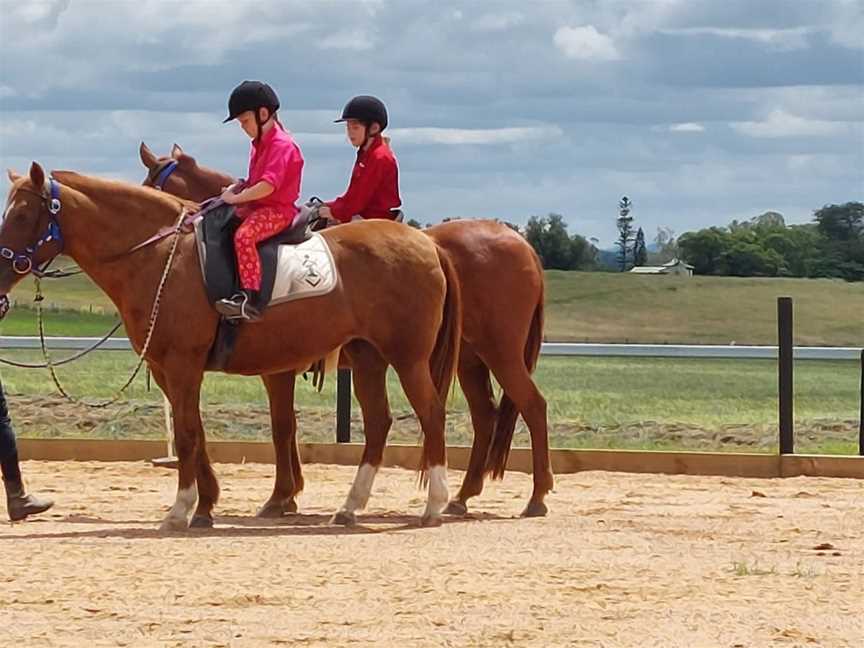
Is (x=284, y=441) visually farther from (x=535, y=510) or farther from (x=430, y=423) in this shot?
(x=535, y=510)

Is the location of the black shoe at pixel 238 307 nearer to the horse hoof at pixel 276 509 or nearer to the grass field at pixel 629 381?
the horse hoof at pixel 276 509

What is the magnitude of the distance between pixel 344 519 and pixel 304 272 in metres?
1.46

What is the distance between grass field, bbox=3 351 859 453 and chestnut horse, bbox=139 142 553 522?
43 centimetres

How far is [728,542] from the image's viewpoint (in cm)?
984

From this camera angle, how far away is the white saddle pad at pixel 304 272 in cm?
1045

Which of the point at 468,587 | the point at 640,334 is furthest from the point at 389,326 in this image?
the point at 640,334

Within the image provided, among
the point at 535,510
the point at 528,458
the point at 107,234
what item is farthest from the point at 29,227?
the point at 528,458

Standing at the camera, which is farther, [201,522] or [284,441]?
[284,441]

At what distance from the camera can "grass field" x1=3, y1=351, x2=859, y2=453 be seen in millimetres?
17484

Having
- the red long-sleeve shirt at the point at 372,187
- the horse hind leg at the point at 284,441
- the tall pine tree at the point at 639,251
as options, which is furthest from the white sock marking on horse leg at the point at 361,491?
the tall pine tree at the point at 639,251

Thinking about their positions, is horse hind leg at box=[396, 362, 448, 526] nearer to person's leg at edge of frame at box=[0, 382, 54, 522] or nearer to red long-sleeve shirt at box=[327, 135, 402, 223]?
red long-sleeve shirt at box=[327, 135, 402, 223]

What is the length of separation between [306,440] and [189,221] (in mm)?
6077

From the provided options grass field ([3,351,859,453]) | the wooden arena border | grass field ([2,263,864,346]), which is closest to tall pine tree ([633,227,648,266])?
grass field ([2,263,864,346])

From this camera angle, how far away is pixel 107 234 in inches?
407
